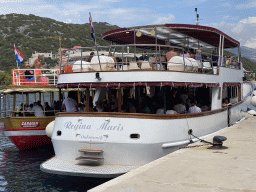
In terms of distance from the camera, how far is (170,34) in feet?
48.5

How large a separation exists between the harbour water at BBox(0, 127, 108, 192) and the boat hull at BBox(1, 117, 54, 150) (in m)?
0.67

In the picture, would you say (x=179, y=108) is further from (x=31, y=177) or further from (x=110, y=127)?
(x=31, y=177)

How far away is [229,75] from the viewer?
15.4 m

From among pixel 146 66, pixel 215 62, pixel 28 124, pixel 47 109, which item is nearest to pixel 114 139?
pixel 146 66

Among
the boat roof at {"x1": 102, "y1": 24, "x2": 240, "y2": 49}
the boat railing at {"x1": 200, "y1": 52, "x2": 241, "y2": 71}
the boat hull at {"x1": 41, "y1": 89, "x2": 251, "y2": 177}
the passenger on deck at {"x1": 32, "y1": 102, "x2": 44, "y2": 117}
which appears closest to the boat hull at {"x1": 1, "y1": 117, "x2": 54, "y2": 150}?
the passenger on deck at {"x1": 32, "y1": 102, "x2": 44, "y2": 117}

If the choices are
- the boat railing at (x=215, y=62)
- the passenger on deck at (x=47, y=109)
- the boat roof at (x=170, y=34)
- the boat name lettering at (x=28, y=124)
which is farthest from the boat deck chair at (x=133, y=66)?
the passenger on deck at (x=47, y=109)

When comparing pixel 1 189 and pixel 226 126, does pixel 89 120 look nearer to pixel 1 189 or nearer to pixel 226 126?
pixel 1 189

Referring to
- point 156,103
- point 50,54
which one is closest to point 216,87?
point 156,103

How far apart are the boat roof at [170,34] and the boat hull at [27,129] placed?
5739mm

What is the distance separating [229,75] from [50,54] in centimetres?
11636

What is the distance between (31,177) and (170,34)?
804 centimetres

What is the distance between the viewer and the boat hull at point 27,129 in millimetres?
17219

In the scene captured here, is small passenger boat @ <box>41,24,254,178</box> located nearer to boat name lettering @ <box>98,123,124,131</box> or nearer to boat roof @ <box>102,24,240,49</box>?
boat name lettering @ <box>98,123,124,131</box>

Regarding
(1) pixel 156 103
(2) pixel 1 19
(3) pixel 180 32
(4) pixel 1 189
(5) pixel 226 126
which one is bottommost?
(4) pixel 1 189
